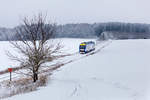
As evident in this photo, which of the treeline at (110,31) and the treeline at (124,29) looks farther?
the treeline at (124,29)

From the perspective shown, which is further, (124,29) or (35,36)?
(124,29)

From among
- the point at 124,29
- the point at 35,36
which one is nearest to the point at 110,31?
the point at 124,29

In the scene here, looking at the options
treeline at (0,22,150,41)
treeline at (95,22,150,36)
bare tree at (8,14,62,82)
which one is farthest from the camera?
treeline at (95,22,150,36)

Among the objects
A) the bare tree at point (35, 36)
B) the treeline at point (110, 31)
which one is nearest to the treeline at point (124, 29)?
the treeline at point (110, 31)

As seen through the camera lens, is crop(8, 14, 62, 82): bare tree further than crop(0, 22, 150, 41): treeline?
No

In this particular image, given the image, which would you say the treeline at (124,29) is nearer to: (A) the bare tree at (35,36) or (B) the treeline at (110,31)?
(B) the treeline at (110,31)

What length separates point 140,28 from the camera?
380ft

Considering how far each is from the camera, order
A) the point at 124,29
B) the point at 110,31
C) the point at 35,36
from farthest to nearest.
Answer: the point at 124,29, the point at 110,31, the point at 35,36

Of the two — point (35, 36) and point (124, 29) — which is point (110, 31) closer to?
point (124, 29)

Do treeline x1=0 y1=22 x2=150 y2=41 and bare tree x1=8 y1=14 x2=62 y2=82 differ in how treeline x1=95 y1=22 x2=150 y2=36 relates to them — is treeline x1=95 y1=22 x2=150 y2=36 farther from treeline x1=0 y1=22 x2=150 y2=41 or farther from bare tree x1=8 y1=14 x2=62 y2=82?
bare tree x1=8 y1=14 x2=62 y2=82

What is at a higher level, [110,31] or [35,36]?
[110,31]

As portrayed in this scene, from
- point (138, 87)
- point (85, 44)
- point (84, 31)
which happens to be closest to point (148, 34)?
point (84, 31)

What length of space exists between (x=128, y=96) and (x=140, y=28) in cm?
12495

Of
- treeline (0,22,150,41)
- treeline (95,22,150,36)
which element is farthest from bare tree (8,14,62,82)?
treeline (95,22,150,36)
